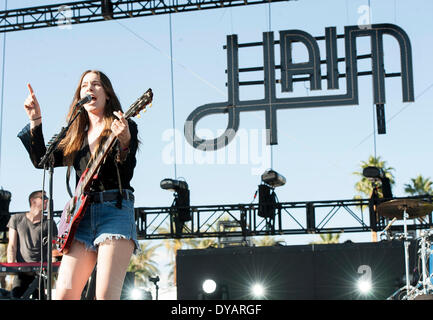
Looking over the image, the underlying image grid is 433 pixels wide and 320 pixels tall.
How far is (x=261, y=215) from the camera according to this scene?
1531 cm

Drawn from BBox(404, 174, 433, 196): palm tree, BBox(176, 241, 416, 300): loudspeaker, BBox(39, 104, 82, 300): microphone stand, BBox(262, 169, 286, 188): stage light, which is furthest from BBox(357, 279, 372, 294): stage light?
BBox(404, 174, 433, 196): palm tree

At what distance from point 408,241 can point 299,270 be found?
6.46 feet

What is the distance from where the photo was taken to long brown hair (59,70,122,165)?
3782 mm

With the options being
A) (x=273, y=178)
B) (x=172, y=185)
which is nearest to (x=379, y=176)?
(x=273, y=178)

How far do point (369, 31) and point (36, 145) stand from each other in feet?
42.0

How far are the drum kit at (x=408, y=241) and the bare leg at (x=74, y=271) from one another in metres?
6.23

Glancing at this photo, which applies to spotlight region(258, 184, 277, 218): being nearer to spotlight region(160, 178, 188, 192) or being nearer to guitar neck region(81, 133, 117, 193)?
spotlight region(160, 178, 188, 192)

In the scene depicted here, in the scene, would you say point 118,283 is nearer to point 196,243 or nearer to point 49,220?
point 49,220

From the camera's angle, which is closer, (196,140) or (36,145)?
(36,145)

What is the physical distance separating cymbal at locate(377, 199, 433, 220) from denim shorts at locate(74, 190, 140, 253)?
814cm

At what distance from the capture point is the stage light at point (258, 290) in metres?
11.5

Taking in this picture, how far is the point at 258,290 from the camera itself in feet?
37.8
